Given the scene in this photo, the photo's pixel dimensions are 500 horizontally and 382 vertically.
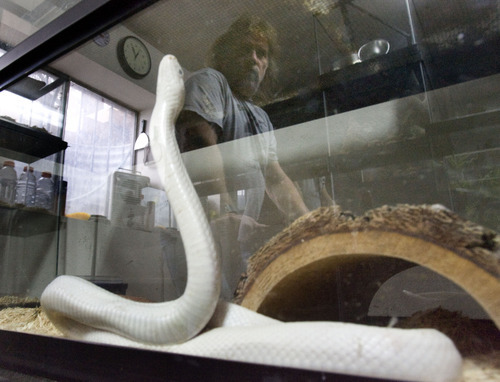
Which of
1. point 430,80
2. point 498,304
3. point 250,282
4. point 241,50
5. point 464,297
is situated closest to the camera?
point 498,304

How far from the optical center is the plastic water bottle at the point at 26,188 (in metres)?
1.78

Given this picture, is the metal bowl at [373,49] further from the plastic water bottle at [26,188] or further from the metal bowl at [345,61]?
the plastic water bottle at [26,188]

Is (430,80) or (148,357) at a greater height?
(430,80)

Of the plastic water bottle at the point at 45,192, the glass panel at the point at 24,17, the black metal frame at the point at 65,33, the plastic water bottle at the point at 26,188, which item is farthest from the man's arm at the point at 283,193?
the plastic water bottle at the point at 26,188

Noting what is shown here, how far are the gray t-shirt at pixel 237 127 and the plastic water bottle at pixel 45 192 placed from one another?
1050 millimetres

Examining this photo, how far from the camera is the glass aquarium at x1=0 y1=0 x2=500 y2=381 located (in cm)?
62

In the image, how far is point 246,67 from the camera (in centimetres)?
108

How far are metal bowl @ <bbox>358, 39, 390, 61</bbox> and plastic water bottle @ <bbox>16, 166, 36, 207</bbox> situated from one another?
168 centimetres

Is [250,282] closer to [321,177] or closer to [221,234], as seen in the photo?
[221,234]

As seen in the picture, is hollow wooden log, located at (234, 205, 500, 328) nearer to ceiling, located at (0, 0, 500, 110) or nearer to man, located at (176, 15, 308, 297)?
man, located at (176, 15, 308, 297)

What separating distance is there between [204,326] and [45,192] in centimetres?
140

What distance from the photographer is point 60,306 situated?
86 cm

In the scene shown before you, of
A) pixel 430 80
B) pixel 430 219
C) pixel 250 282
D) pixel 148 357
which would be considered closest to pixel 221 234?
pixel 250 282

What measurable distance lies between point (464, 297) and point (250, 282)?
0.43m
